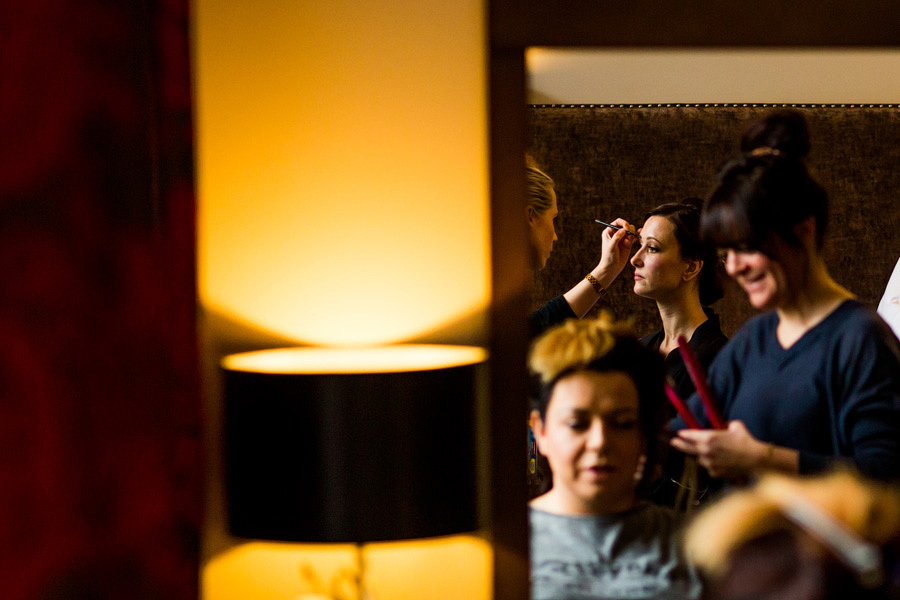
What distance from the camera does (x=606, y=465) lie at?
1501 millimetres

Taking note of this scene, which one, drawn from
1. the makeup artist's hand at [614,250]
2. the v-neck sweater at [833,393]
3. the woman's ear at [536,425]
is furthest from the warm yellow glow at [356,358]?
the v-neck sweater at [833,393]

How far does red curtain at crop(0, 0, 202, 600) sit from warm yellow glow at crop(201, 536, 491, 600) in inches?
8.5

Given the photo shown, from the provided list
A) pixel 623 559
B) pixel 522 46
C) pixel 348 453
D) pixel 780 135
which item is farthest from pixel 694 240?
pixel 348 453

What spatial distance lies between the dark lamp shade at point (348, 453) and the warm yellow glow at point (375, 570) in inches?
11.1

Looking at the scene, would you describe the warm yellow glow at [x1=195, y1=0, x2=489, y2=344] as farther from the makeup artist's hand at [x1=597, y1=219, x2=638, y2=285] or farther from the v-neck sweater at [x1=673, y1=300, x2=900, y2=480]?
the v-neck sweater at [x1=673, y1=300, x2=900, y2=480]

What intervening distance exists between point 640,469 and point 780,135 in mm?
594

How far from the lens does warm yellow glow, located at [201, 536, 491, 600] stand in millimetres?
1678

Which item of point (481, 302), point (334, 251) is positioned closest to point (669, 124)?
point (481, 302)

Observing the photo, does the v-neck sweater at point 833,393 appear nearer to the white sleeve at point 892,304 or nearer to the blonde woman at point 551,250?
the white sleeve at point 892,304

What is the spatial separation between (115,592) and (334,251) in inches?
26.4

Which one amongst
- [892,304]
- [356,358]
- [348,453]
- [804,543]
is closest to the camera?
[804,543]

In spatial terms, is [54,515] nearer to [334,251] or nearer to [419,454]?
[419,454]

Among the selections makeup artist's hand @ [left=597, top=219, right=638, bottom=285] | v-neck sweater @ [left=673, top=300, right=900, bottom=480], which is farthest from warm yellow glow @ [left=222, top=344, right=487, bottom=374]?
v-neck sweater @ [left=673, top=300, right=900, bottom=480]

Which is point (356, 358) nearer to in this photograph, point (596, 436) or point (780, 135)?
point (596, 436)
